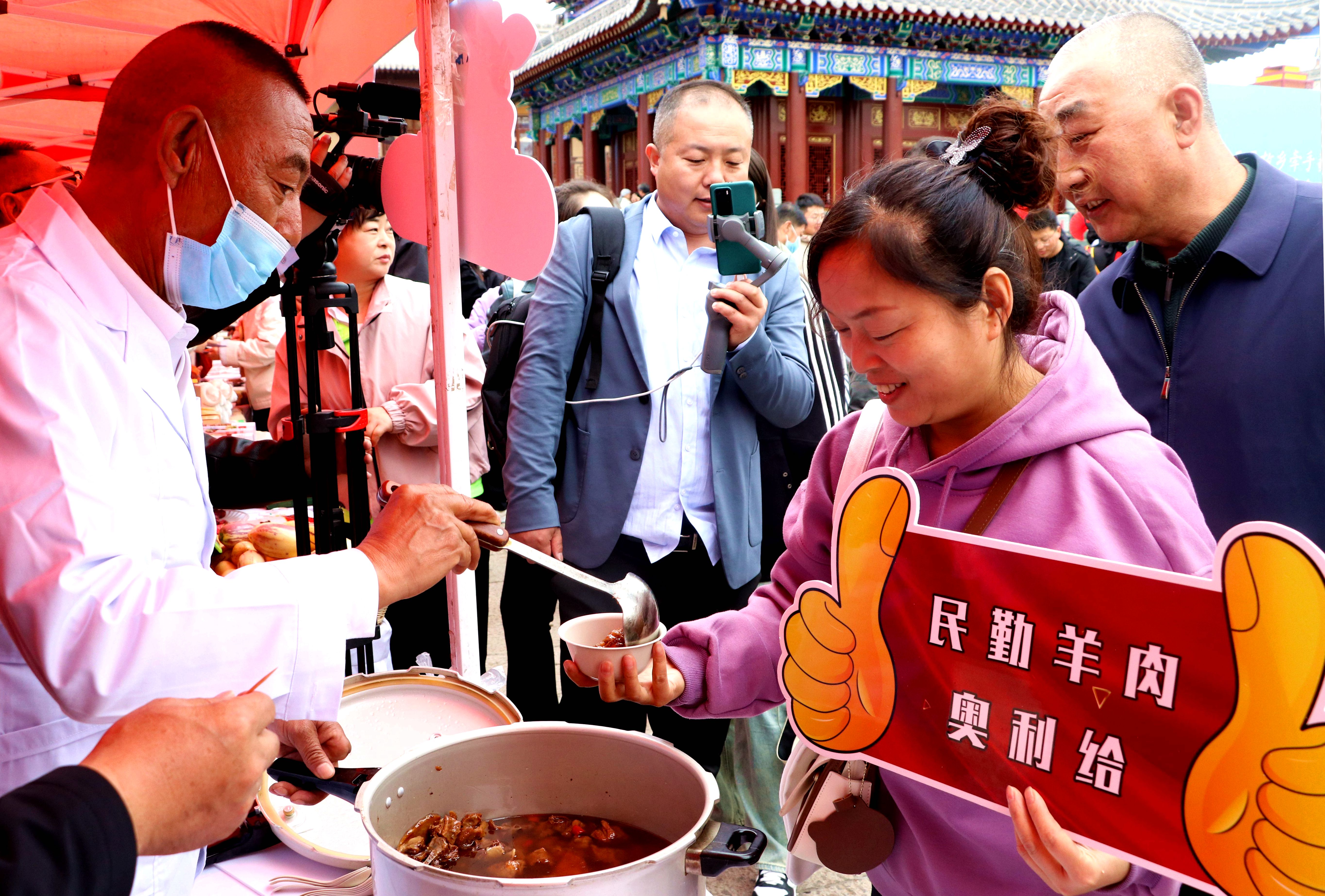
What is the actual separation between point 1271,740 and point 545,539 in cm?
175

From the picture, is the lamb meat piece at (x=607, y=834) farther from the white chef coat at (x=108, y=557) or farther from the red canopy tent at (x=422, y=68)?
the red canopy tent at (x=422, y=68)

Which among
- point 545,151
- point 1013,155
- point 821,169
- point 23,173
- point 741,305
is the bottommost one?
point 741,305

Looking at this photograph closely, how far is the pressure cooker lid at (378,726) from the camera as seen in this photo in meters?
1.32

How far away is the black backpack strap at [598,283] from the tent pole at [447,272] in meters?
0.61

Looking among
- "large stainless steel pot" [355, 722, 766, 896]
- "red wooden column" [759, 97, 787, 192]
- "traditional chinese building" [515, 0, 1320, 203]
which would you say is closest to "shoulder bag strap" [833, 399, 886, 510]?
"large stainless steel pot" [355, 722, 766, 896]

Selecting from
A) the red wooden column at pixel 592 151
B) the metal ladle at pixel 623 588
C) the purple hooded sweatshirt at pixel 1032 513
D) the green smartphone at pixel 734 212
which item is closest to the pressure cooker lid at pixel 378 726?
the metal ladle at pixel 623 588

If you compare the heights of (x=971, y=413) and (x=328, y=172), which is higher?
(x=328, y=172)

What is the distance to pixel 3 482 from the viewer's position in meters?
0.95

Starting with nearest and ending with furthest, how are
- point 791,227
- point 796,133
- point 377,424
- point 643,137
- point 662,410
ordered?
1. point 662,410
2. point 377,424
3. point 791,227
4. point 796,133
5. point 643,137

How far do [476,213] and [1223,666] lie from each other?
4.60 ft

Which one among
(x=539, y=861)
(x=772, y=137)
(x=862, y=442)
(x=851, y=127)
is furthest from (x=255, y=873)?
(x=851, y=127)

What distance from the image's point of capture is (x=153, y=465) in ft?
3.72

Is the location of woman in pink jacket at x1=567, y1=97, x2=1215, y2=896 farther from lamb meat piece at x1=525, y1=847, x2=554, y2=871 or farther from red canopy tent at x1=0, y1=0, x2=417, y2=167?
red canopy tent at x1=0, y1=0, x2=417, y2=167

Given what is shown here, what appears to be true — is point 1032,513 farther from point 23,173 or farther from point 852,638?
point 23,173
